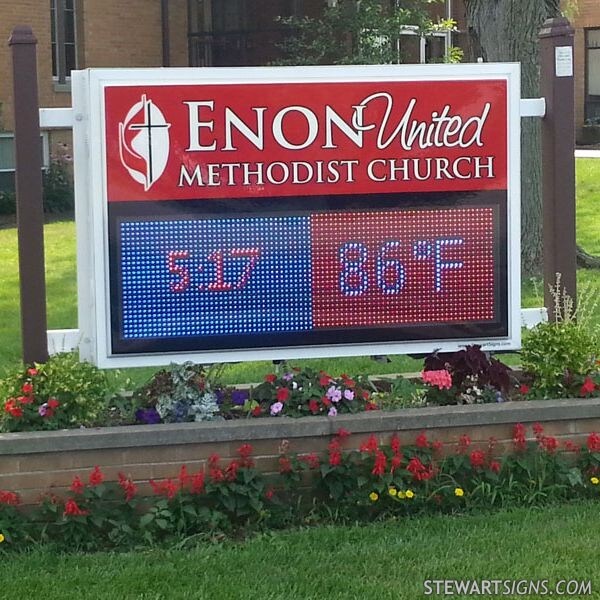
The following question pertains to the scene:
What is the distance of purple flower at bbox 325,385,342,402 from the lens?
5.19 m

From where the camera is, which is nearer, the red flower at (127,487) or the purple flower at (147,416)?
the red flower at (127,487)

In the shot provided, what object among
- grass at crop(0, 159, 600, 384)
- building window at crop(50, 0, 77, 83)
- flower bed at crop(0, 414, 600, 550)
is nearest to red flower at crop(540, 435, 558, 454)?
flower bed at crop(0, 414, 600, 550)

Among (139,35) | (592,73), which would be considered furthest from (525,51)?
(592,73)

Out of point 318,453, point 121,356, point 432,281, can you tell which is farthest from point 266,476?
point 432,281

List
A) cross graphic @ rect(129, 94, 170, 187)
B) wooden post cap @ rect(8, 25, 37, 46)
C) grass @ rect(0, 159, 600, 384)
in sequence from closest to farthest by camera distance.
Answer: wooden post cap @ rect(8, 25, 37, 46) < cross graphic @ rect(129, 94, 170, 187) < grass @ rect(0, 159, 600, 384)

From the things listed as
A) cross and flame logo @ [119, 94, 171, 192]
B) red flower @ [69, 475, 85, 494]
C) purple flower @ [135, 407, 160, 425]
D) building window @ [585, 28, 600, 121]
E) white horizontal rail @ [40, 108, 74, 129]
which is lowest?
red flower @ [69, 475, 85, 494]

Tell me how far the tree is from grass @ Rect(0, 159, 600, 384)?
3623 mm

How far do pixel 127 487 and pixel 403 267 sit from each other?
1745 mm

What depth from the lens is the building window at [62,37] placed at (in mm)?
19750

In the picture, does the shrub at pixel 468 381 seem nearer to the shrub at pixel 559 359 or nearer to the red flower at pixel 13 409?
the shrub at pixel 559 359

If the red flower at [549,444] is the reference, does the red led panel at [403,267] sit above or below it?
above

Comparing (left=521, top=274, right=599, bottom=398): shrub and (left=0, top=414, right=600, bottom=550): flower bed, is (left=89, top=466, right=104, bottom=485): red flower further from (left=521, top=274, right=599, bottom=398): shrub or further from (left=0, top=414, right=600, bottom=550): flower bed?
(left=521, top=274, right=599, bottom=398): shrub

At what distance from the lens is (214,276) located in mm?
5418

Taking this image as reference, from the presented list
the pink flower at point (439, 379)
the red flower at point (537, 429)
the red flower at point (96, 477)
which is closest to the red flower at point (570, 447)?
the red flower at point (537, 429)
